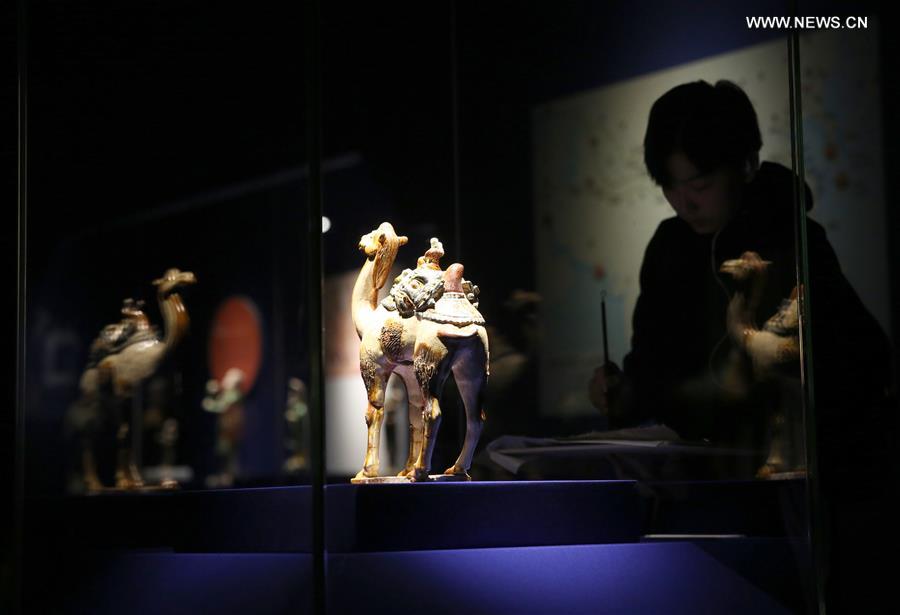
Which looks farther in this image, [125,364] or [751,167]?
[125,364]

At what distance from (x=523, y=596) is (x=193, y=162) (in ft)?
4.62

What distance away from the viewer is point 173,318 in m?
3.49

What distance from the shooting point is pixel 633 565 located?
2951mm

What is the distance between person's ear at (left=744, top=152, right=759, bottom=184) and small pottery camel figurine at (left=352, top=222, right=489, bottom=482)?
842mm

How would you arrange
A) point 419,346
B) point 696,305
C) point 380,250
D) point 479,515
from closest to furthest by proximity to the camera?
point 479,515 → point 419,346 → point 380,250 → point 696,305

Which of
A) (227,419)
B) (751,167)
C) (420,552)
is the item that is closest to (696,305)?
(751,167)

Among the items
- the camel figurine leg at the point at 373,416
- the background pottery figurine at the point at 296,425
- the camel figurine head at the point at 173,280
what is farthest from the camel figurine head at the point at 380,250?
the background pottery figurine at the point at 296,425

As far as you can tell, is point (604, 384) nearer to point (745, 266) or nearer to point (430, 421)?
point (745, 266)

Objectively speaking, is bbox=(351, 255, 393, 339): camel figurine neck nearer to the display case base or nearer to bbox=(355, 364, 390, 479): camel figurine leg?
bbox=(355, 364, 390, 479): camel figurine leg

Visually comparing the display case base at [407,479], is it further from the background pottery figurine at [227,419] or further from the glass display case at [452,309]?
the background pottery figurine at [227,419]

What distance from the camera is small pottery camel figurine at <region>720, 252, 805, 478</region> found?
3277mm

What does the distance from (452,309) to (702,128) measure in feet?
3.11

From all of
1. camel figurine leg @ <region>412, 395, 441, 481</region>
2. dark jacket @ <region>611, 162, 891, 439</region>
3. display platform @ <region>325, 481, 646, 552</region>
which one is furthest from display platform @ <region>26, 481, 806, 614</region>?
dark jacket @ <region>611, 162, 891, 439</region>

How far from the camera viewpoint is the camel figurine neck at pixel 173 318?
135 inches
